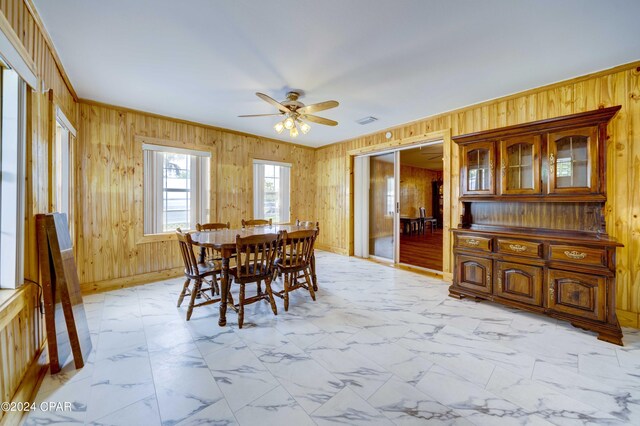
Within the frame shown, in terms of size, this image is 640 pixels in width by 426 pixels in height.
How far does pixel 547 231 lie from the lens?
294 cm

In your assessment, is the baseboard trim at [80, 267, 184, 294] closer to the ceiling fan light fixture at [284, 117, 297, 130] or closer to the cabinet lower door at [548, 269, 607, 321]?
the ceiling fan light fixture at [284, 117, 297, 130]

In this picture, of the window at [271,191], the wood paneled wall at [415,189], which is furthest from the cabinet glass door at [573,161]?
the wood paneled wall at [415,189]

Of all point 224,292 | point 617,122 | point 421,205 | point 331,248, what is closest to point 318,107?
point 224,292

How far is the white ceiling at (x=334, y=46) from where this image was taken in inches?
72.7

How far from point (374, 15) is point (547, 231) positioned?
2.91 metres

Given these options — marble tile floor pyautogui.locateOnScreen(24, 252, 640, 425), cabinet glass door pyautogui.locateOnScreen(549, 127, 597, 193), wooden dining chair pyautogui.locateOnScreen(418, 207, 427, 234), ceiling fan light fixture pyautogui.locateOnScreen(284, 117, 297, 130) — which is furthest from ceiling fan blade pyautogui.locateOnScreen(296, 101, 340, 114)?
wooden dining chair pyautogui.locateOnScreen(418, 207, 427, 234)

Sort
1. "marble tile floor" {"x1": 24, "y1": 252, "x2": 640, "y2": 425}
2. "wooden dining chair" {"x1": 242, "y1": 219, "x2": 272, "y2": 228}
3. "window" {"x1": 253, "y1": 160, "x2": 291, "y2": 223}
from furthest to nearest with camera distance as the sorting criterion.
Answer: "window" {"x1": 253, "y1": 160, "x2": 291, "y2": 223} → "wooden dining chair" {"x1": 242, "y1": 219, "x2": 272, "y2": 228} → "marble tile floor" {"x1": 24, "y1": 252, "x2": 640, "y2": 425}

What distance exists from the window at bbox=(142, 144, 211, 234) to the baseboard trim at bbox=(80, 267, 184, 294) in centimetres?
67

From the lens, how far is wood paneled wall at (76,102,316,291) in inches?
139

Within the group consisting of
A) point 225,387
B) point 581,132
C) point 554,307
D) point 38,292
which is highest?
point 581,132

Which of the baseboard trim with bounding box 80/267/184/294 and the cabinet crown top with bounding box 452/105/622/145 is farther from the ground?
the cabinet crown top with bounding box 452/105/622/145

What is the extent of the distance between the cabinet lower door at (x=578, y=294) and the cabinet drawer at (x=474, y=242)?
59 centimetres

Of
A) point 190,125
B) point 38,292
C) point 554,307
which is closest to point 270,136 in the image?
point 190,125

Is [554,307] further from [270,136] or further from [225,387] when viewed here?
[270,136]
